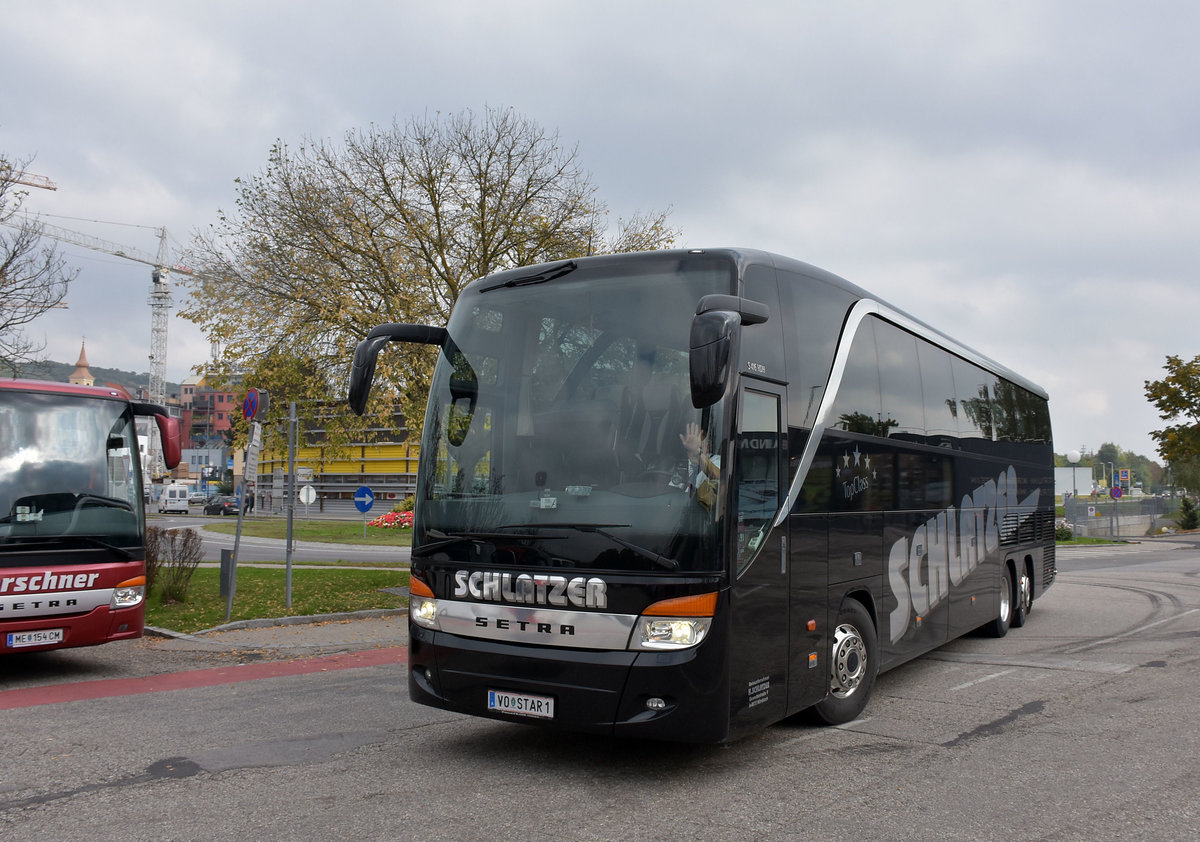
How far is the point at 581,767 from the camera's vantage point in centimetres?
601

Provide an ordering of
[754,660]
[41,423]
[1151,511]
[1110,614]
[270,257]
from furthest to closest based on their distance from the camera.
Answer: [1151,511]
[270,257]
[1110,614]
[41,423]
[754,660]

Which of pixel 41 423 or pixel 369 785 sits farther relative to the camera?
pixel 41 423

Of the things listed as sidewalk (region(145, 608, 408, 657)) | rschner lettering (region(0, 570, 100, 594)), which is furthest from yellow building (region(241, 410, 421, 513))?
rschner lettering (region(0, 570, 100, 594))

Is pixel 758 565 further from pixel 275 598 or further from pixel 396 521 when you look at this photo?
pixel 396 521

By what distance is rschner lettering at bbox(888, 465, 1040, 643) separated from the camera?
8219 mm

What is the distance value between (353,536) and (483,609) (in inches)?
1348

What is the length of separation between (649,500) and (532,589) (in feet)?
2.89

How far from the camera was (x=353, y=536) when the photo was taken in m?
→ 38.7

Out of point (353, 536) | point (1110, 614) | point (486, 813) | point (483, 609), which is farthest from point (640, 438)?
point (353, 536)

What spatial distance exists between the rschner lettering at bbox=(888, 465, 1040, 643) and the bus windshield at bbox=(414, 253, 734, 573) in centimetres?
320

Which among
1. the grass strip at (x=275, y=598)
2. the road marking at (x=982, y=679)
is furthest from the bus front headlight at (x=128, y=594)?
the road marking at (x=982, y=679)

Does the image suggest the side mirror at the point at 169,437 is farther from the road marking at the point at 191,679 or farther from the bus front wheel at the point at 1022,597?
the bus front wheel at the point at 1022,597

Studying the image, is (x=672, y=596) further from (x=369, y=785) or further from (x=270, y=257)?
(x=270, y=257)

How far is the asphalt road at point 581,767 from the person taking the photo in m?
4.88
